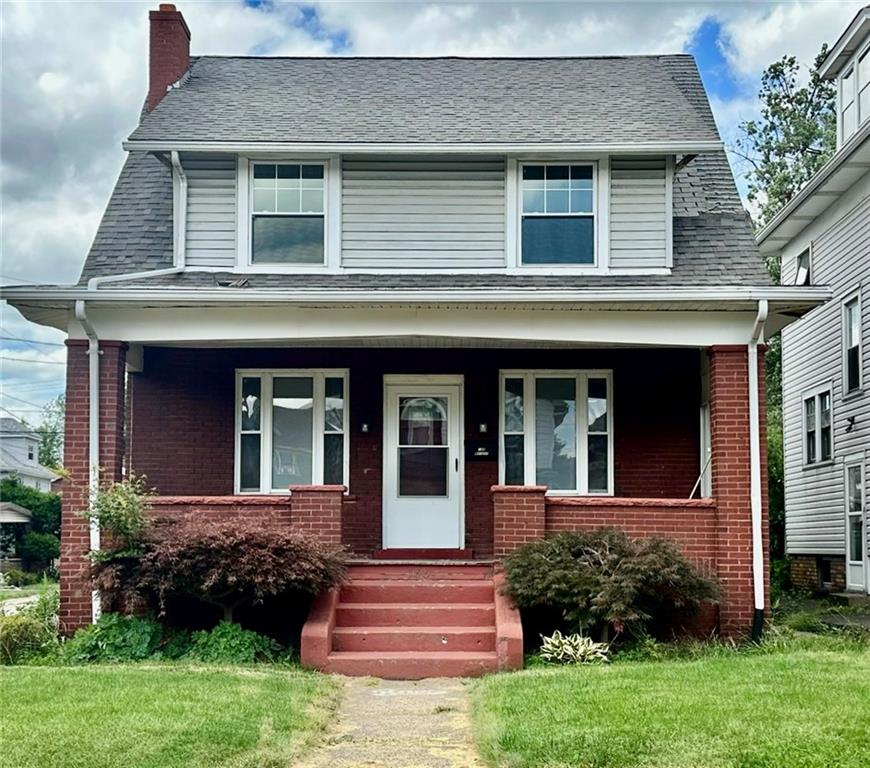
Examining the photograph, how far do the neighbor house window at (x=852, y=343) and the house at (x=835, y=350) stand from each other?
0.02 metres

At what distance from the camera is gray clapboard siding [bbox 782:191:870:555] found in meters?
17.8

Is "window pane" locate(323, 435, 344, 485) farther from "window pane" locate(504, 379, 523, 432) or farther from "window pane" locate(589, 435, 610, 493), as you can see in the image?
"window pane" locate(589, 435, 610, 493)

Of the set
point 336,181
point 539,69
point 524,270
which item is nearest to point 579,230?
point 524,270

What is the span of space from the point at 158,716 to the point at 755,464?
275 inches

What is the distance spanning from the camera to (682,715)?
24.5ft

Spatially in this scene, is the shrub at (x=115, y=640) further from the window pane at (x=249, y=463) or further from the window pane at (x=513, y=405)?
the window pane at (x=513, y=405)

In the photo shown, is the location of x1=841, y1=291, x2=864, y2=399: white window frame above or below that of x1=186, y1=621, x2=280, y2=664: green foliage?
above

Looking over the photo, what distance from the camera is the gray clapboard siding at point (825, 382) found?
17.8m

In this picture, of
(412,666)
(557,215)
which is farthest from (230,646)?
(557,215)

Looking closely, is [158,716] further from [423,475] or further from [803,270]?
[803,270]

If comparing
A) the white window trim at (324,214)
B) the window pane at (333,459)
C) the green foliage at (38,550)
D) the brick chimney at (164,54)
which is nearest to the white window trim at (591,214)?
the white window trim at (324,214)

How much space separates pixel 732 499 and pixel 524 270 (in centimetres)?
353

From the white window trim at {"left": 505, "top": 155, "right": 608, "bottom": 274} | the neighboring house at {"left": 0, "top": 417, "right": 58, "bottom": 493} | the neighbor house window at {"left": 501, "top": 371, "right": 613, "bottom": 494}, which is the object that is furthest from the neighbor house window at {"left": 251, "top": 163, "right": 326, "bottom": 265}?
the neighboring house at {"left": 0, "top": 417, "right": 58, "bottom": 493}

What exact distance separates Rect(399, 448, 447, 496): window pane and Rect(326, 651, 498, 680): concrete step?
12.4 ft
